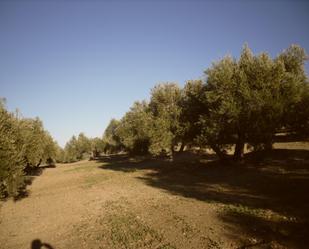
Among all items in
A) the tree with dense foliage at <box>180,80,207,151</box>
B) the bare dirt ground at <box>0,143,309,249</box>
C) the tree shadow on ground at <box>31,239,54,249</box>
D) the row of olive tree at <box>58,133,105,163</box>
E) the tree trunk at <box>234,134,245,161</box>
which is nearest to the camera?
the bare dirt ground at <box>0,143,309,249</box>

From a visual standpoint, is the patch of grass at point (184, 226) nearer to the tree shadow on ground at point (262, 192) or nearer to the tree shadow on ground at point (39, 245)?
the tree shadow on ground at point (262, 192)

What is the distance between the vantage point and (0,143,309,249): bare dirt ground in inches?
531

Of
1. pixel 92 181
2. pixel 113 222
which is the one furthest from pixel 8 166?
pixel 92 181

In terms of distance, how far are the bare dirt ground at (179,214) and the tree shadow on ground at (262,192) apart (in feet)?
0.15

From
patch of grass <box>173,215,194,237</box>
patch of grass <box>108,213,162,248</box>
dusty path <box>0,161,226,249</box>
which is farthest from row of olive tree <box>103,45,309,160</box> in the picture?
patch of grass <box>108,213,162,248</box>

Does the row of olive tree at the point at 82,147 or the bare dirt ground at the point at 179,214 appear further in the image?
the row of olive tree at the point at 82,147

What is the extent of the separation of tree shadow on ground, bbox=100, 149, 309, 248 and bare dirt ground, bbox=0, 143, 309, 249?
0.05 m

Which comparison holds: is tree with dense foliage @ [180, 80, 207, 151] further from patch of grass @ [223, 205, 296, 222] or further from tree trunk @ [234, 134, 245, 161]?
patch of grass @ [223, 205, 296, 222]

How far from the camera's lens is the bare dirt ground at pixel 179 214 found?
44.2 feet

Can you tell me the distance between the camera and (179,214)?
17906 millimetres

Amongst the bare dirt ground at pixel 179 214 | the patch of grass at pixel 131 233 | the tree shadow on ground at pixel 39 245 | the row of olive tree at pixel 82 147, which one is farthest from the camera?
the row of olive tree at pixel 82 147

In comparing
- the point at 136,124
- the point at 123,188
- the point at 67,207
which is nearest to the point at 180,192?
the point at 123,188

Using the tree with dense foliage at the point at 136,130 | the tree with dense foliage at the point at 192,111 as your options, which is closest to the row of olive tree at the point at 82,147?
the tree with dense foliage at the point at 136,130

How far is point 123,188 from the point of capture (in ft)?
99.6
